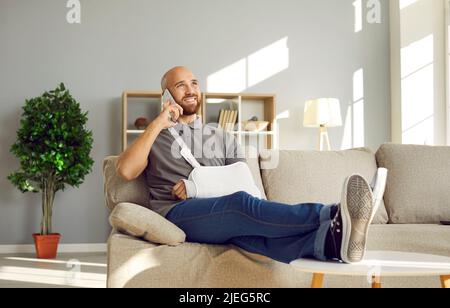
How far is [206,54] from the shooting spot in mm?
5785

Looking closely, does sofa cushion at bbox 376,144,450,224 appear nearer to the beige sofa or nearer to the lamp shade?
the beige sofa

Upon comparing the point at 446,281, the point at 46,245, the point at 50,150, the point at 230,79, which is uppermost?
the point at 230,79

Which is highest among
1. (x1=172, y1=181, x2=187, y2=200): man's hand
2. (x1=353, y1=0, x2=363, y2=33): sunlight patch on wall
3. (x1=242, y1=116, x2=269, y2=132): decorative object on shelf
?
(x1=353, y1=0, x2=363, y2=33): sunlight patch on wall

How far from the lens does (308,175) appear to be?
307 centimetres

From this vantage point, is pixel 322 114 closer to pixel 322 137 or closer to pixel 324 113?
pixel 324 113

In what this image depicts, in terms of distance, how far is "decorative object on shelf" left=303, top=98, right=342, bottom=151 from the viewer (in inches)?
216

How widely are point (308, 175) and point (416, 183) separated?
0.59 m

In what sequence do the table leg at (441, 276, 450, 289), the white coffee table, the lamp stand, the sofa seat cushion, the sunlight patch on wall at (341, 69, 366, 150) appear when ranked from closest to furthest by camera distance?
the white coffee table → the table leg at (441, 276, 450, 289) → the sofa seat cushion → the lamp stand → the sunlight patch on wall at (341, 69, 366, 150)

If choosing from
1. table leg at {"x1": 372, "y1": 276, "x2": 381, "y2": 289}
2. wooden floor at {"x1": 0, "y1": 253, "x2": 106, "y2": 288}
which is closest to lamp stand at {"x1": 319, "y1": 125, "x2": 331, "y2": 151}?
wooden floor at {"x1": 0, "y1": 253, "x2": 106, "y2": 288}

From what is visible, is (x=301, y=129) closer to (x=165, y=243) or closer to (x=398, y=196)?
(x=398, y=196)

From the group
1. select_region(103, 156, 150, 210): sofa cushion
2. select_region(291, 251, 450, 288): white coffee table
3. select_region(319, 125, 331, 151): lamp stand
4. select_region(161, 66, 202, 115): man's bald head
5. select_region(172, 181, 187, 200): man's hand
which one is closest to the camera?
select_region(291, 251, 450, 288): white coffee table

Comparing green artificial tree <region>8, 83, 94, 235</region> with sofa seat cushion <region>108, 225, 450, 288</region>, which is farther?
green artificial tree <region>8, 83, 94, 235</region>

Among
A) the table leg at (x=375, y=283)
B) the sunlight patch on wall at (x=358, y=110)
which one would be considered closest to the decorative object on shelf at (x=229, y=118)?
the sunlight patch on wall at (x=358, y=110)

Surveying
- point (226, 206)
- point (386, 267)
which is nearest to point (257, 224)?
point (226, 206)
